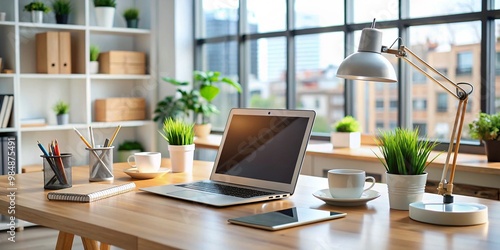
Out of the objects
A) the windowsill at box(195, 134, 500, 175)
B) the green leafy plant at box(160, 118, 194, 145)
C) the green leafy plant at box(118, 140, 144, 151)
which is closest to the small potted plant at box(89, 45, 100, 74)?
the green leafy plant at box(118, 140, 144, 151)

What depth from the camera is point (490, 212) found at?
66.7 inches

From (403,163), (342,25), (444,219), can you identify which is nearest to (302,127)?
(403,163)

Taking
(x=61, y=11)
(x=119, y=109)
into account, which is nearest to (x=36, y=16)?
(x=61, y=11)

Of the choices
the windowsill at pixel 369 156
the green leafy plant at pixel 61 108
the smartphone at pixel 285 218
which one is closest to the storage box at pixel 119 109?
the green leafy plant at pixel 61 108

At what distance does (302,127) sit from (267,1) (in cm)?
295

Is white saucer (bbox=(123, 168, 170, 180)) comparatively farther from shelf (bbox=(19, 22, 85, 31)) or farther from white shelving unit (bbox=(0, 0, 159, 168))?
shelf (bbox=(19, 22, 85, 31))

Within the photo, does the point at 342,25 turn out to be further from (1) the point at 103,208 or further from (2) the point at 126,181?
(1) the point at 103,208

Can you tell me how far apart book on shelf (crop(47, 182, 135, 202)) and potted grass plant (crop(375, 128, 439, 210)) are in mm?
827

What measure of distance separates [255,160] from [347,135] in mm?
1855

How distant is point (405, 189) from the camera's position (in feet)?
5.70

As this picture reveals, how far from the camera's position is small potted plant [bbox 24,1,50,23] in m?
4.58

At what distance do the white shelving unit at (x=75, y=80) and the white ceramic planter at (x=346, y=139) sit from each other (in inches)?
71.2

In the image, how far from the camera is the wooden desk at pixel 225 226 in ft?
4.50

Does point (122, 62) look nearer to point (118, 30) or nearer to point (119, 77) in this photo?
point (119, 77)
